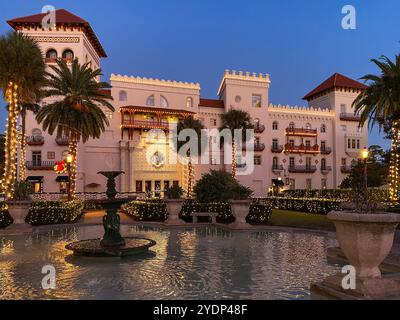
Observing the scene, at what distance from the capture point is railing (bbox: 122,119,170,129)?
46.3 m

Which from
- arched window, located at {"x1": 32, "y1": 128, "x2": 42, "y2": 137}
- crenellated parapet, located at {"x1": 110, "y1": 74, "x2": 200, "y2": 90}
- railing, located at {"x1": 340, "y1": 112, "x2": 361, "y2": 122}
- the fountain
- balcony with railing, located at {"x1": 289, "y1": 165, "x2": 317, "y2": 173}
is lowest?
the fountain

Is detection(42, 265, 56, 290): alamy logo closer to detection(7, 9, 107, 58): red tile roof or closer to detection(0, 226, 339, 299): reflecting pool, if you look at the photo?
detection(0, 226, 339, 299): reflecting pool

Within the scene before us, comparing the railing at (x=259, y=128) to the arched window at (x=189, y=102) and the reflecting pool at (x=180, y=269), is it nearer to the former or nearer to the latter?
the arched window at (x=189, y=102)

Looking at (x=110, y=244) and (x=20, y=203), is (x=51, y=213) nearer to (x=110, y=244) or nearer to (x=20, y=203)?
(x=20, y=203)

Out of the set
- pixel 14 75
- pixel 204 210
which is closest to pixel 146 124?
pixel 14 75

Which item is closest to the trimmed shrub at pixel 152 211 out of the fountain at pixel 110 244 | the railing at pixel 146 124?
the fountain at pixel 110 244

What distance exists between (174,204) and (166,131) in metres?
30.4

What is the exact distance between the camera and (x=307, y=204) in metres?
28.8

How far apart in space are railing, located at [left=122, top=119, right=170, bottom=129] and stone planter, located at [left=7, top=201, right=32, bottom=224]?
29263 millimetres

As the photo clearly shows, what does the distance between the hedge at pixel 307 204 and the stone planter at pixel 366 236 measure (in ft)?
58.4

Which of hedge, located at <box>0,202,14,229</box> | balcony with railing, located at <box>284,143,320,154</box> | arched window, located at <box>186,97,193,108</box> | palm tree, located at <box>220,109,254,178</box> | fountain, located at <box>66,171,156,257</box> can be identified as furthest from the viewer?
balcony with railing, located at <box>284,143,320,154</box>

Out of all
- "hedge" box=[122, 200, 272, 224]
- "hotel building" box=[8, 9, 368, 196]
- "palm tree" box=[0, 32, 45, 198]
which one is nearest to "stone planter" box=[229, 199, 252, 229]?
"hedge" box=[122, 200, 272, 224]
